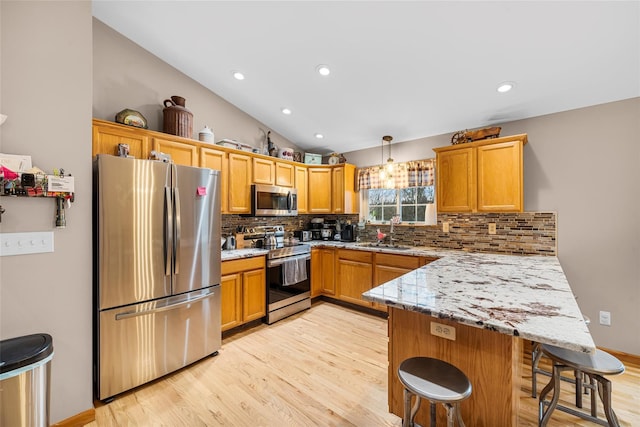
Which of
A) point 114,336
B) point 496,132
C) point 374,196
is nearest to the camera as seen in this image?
point 114,336

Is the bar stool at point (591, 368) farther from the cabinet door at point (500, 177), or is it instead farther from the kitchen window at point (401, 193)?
the kitchen window at point (401, 193)

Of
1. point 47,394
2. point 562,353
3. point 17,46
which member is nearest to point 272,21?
point 17,46

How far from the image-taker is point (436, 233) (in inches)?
141

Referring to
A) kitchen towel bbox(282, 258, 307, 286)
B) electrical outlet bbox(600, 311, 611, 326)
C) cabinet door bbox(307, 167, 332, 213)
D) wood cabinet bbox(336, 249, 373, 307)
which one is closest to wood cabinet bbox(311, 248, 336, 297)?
wood cabinet bbox(336, 249, 373, 307)

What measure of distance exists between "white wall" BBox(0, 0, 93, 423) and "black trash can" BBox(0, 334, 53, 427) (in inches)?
10.5

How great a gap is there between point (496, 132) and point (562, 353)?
2.30 m

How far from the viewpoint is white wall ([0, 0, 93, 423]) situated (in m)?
1.51

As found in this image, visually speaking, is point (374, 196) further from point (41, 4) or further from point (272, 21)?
point (41, 4)

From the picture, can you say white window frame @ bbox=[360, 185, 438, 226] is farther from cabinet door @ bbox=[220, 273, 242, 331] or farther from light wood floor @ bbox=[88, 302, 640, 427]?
cabinet door @ bbox=[220, 273, 242, 331]

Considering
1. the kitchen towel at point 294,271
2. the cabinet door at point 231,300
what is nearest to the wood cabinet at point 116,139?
the cabinet door at point 231,300

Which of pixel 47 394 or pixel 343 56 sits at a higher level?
pixel 343 56

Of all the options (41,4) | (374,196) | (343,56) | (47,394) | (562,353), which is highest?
(343,56)

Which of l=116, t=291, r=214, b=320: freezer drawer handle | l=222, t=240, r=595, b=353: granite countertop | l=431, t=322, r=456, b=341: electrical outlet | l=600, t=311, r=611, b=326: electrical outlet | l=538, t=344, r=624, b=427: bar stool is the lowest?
l=600, t=311, r=611, b=326: electrical outlet

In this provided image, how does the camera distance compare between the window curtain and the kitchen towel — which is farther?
the window curtain
